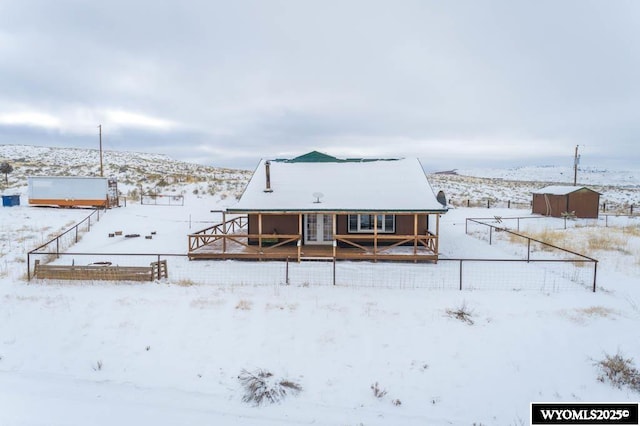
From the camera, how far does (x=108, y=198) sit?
3014cm

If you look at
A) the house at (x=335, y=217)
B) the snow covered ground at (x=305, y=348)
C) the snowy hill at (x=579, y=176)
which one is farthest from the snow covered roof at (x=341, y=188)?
the snowy hill at (x=579, y=176)

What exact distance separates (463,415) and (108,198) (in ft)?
100

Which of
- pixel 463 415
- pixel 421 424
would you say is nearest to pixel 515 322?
pixel 463 415

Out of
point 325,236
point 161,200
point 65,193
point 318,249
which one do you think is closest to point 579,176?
point 161,200

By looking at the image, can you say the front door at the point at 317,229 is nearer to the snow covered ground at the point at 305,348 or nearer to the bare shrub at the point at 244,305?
the snow covered ground at the point at 305,348

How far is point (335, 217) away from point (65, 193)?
24.7 meters

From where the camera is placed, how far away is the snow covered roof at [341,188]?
53.2ft

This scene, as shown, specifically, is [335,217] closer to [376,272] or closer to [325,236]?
[325,236]

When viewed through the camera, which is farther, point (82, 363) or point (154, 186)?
point (154, 186)

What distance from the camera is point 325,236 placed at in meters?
17.6

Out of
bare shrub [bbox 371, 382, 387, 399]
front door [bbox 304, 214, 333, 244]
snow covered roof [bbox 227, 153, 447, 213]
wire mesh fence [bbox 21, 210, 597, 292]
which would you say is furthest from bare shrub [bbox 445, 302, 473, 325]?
front door [bbox 304, 214, 333, 244]

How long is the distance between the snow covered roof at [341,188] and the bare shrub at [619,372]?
27.1ft

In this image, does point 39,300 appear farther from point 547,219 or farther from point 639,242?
point 547,219

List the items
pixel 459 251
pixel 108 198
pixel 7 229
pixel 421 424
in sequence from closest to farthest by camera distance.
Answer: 1. pixel 421 424
2. pixel 459 251
3. pixel 7 229
4. pixel 108 198
